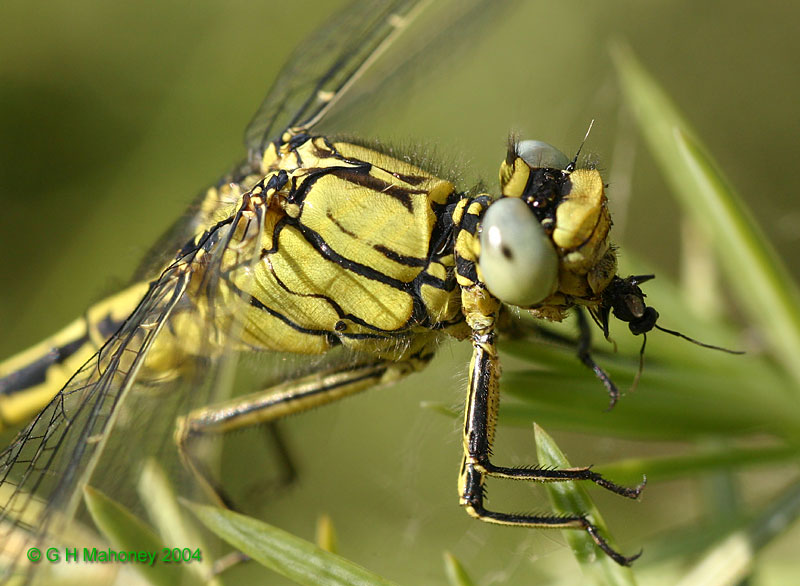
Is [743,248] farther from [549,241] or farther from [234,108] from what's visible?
[234,108]

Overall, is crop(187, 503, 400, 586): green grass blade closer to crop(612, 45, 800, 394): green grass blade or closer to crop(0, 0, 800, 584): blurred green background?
crop(612, 45, 800, 394): green grass blade

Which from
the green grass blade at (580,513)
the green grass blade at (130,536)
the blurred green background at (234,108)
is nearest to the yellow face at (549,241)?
the green grass blade at (580,513)

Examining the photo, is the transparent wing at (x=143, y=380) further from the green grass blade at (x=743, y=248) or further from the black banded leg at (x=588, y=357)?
the green grass blade at (x=743, y=248)

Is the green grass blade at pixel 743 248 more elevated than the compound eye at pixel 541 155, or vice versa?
the compound eye at pixel 541 155

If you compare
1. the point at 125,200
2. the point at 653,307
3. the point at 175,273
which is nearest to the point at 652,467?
the point at 653,307

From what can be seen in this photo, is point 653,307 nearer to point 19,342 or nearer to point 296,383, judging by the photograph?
point 296,383

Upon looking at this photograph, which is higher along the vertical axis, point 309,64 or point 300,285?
point 309,64
